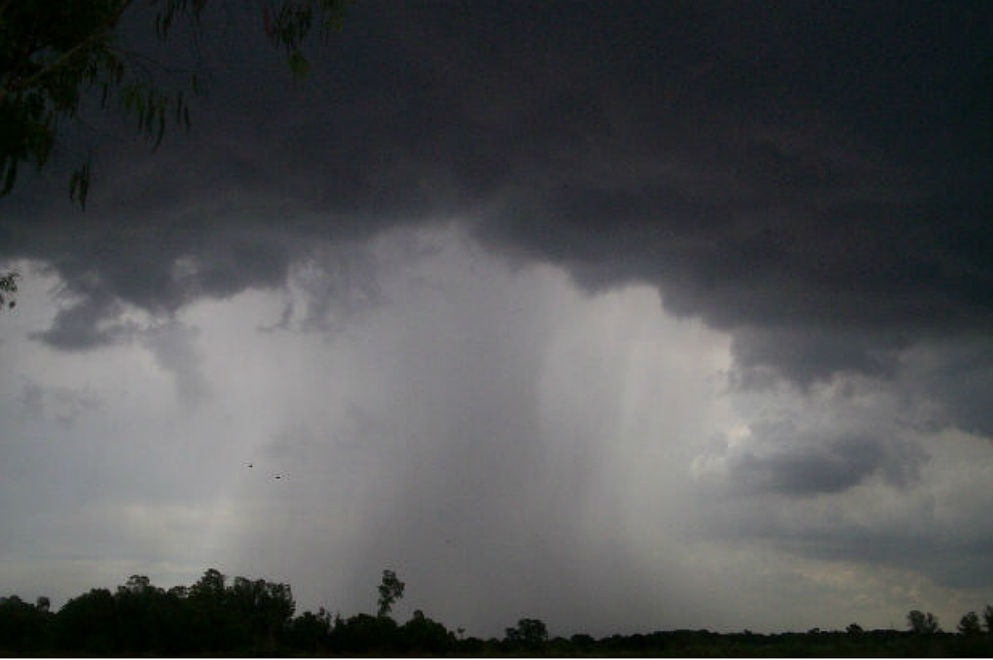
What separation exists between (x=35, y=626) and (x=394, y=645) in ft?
42.0

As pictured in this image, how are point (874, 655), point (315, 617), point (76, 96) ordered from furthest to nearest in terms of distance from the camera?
point (315, 617), point (76, 96), point (874, 655)

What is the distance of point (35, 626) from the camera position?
30.2 m

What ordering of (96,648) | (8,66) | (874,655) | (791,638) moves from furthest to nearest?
1. (96,648)
2. (791,638)
3. (8,66)
4. (874,655)

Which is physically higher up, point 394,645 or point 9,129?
point 9,129

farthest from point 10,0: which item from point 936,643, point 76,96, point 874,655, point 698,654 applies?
point 936,643

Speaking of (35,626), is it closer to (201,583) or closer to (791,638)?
(201,583)

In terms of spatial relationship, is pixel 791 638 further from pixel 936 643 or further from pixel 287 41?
pixel 287 41

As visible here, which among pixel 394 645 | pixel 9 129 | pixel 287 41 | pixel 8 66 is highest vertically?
pixel 287 41

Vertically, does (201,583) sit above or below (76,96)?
below

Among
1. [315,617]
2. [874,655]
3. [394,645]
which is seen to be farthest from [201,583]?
[874,655]

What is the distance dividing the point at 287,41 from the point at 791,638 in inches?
562

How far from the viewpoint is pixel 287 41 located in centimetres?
1478

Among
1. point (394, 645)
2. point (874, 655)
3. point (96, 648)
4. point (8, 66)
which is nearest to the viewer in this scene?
point (874, 655)

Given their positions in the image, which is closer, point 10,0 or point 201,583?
point 10,0
